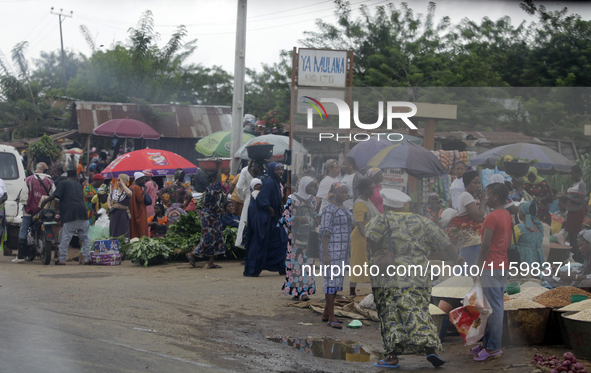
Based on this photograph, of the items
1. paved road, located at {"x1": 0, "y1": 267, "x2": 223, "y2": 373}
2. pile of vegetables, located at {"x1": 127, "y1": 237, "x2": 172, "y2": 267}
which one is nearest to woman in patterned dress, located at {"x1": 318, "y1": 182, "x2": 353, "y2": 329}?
paved road, located at {"x1": 0, "y1": 267, "x2": 223, "y2": 373}

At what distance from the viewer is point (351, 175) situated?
7527 mm

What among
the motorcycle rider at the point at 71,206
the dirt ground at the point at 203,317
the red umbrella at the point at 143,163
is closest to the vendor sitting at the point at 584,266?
the dirt ground at the point at 203,317

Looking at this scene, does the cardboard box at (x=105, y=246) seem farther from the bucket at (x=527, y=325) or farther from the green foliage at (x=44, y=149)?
the green foliage at (x=44, y=149)

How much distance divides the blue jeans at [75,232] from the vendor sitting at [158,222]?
263 centimetres

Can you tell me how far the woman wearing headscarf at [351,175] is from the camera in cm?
722

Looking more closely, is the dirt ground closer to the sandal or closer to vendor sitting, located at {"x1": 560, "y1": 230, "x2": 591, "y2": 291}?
the sandal

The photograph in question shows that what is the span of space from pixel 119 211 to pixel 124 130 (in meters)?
9.23

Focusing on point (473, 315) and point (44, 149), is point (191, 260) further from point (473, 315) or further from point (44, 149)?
point (44, 149)

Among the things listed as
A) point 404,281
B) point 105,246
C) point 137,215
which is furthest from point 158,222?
point 404,281

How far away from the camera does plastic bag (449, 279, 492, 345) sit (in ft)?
16.9

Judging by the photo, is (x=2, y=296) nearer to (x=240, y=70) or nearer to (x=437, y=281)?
(x=437, y=281)

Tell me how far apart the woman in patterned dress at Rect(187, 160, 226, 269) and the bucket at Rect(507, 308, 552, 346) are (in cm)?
601

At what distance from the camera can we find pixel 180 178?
15.1m

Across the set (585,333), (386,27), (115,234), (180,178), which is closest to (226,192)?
(115,234)
